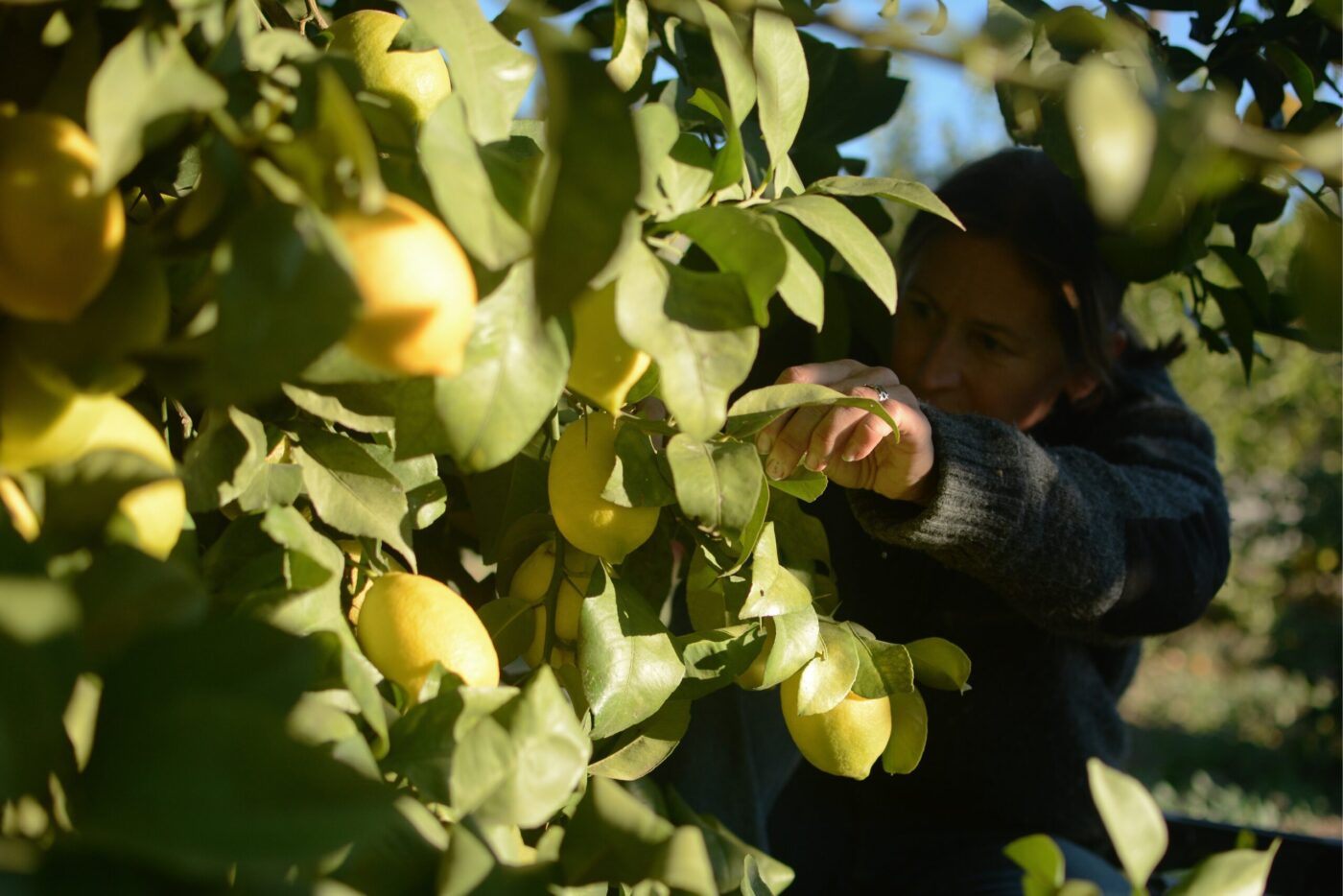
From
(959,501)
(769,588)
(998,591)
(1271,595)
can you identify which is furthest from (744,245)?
(1271,595)

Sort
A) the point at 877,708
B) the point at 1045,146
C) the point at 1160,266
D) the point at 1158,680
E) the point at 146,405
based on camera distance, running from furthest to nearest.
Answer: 1. the point at 1158,680
2. the point at 1160,266
3. the point at 1045,146
4. the point at 877,708
5. the point at 146,405

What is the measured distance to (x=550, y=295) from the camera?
9.4 inches

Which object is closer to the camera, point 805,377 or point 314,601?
point 314,601

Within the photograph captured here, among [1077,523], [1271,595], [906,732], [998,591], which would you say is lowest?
[1271,595]

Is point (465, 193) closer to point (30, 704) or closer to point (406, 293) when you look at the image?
point (406, 293)

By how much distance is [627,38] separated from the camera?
404 mm

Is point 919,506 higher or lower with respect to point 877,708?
lower

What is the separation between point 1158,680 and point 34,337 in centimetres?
498

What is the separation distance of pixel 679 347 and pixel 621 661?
0.12 m

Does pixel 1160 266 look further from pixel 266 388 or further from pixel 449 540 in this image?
pixel 266 388

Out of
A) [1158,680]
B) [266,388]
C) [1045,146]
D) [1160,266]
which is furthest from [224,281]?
[1158,680]

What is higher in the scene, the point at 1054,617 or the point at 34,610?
the point at 34,610

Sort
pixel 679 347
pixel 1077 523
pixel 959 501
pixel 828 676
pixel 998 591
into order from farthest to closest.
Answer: pixel 998 591
pixel 1077 523
pixel 959 501
pixel 828 676
pixel 679 347

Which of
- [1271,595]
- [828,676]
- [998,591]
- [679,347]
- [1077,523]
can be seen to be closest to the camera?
[679,347]
